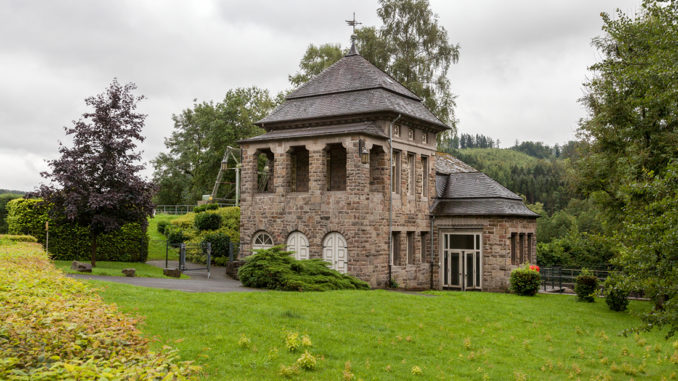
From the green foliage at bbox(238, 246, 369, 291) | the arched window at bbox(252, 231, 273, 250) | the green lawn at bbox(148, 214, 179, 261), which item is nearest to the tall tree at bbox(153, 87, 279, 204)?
the green lawn at bbox(148, 214, 179, 261)

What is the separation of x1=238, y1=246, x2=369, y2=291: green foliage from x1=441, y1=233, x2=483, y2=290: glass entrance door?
8701 mm

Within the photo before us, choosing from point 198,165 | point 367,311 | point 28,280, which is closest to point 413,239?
point 367,311

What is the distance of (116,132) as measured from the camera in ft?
82.3

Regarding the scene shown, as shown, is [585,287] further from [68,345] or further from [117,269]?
[68,345]

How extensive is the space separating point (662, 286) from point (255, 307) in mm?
9242

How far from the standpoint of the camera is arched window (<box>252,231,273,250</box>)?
27.2m

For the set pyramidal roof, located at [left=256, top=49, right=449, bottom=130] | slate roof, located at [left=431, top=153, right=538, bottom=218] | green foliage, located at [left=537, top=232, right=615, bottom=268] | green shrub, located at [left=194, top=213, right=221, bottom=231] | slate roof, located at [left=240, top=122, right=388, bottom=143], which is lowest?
green foliage, located at [left=537, top=232, right=615, bottom=268]

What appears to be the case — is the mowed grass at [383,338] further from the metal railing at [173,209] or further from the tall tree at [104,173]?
the metal railing at [173,209]

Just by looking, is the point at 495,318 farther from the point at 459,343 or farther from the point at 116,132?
the point at 116,132

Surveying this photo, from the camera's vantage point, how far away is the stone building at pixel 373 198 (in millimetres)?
25109

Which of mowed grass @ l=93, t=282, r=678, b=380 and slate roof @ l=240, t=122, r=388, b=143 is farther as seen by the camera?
slate roof @ l=240, t=122, r=388, b=143

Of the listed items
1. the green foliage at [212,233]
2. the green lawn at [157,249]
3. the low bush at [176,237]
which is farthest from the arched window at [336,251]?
the green lawn at [157,249]

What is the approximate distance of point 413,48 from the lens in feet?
137

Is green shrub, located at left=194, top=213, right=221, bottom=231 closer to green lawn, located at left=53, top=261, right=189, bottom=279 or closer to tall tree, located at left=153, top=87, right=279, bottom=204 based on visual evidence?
green lawn, located at left=53, top=261, right=189, bottom=279
